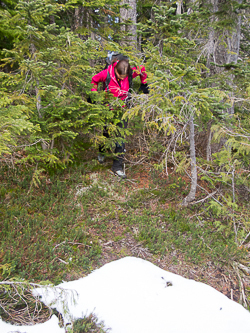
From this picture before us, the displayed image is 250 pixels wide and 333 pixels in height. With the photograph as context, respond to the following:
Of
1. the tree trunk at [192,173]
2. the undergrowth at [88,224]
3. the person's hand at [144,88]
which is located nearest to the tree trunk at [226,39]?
the tree trunk at [192,173]

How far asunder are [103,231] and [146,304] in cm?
162

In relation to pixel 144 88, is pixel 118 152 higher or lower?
lower

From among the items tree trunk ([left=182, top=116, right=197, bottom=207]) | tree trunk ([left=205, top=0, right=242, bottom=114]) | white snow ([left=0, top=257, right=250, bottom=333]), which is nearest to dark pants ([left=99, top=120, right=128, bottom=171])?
tree trunk ([left=182, top=116, right=197, bottom=207])

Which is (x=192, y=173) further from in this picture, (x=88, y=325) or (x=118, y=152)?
(x=88, y=325)

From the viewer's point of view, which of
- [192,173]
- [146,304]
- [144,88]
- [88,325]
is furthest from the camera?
[144,88]

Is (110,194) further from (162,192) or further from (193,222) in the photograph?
(193,222)

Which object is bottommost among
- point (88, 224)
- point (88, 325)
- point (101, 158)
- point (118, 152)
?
point (88, 325)

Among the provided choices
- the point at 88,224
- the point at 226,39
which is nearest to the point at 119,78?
the point at 226,39

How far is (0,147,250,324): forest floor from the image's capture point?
3773 millimetres

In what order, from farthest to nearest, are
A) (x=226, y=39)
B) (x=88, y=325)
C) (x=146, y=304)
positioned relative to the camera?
(x=226, y=39)
(x=146, y=304)
(x=88, y=325)

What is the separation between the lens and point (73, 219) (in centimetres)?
450

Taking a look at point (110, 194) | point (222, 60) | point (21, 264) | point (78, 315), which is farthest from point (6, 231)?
point (222, 60)

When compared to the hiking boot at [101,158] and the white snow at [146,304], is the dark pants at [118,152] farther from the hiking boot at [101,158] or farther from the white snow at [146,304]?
the white snow at [146,304]

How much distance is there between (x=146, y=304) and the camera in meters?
3.31
